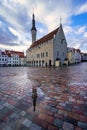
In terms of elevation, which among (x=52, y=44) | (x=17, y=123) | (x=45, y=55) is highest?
(x=52, y=44)

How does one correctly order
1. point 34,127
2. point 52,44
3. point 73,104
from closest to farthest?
point 34,127 < point 73,104 < point 52,44

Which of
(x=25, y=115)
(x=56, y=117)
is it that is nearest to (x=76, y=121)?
(x=56, y=117)

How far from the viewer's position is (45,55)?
37.8 meters

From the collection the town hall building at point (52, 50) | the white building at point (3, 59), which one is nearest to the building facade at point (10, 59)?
the white building at point (3, 59)

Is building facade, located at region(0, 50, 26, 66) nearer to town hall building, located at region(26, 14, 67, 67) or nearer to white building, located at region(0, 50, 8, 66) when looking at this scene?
white building, located at region(0, 50, 8, 66)

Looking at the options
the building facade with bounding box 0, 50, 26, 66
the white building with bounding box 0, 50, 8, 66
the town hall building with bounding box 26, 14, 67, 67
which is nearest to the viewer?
the town hall building with bounding box 26, 14, 67, 67

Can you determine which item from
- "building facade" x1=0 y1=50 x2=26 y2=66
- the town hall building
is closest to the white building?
"building facade" x1=0 y1=50 x2=26 y2=66

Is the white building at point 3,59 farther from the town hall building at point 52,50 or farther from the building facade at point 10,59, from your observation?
the town hall building at point 52,50

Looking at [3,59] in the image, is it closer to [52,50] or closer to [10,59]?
[10,59]

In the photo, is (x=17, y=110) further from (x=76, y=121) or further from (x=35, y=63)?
(x=35, y=63)

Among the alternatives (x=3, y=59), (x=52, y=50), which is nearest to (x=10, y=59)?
(x=3, y=59)

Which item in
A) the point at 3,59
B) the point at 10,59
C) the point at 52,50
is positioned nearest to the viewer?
the point at 52,50

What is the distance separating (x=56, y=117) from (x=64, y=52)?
38.8 metres

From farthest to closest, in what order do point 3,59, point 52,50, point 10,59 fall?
point 10,59 → point 3,59 → point 52,50
